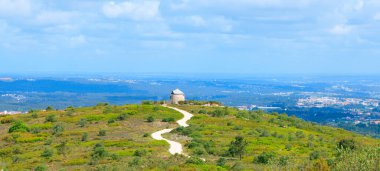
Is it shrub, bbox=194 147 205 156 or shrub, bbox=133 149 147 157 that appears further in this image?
shrub, bbox=194 147 205 156

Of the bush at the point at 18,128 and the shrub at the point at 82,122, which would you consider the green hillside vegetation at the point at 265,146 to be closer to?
the shrub at the point at 82,122

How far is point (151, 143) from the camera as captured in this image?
37.8 m

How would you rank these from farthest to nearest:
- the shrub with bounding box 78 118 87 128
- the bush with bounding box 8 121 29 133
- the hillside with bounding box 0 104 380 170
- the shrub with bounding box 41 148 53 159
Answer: the shrub with bounding box 78 118 87 128
the bush with bounding box 8 121 29 133
the shrub with bounding box 41 148 53 159
the hillside with bounding box 0 104 380 170

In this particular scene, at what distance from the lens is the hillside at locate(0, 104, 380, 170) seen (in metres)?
28.4

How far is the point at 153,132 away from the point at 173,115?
35.6 feet

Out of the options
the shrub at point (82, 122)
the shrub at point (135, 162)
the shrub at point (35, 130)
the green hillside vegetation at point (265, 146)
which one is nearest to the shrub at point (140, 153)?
the green hillside vegetation at point (265, 146)

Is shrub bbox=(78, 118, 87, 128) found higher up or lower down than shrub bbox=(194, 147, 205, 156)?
lower down

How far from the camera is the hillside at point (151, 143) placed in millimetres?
28359

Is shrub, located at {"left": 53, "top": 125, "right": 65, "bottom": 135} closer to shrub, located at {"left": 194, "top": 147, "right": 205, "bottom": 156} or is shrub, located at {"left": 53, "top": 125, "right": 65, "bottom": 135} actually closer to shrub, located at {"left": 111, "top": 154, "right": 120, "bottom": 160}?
shrub, located at {"left": 111, "top": 154, "right": 120, "bottom": 160}

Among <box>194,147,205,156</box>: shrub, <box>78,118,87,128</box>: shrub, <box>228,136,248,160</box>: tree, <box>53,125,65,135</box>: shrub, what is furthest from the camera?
<box>78,118,87,128</box>: shrub

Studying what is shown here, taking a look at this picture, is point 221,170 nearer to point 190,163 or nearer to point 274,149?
point 190,163

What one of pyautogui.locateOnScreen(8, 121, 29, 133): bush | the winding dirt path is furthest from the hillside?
the winding dirt path

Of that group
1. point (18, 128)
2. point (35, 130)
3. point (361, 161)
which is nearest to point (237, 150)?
point (361, 161)

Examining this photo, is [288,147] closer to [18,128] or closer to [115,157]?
[115,157]
